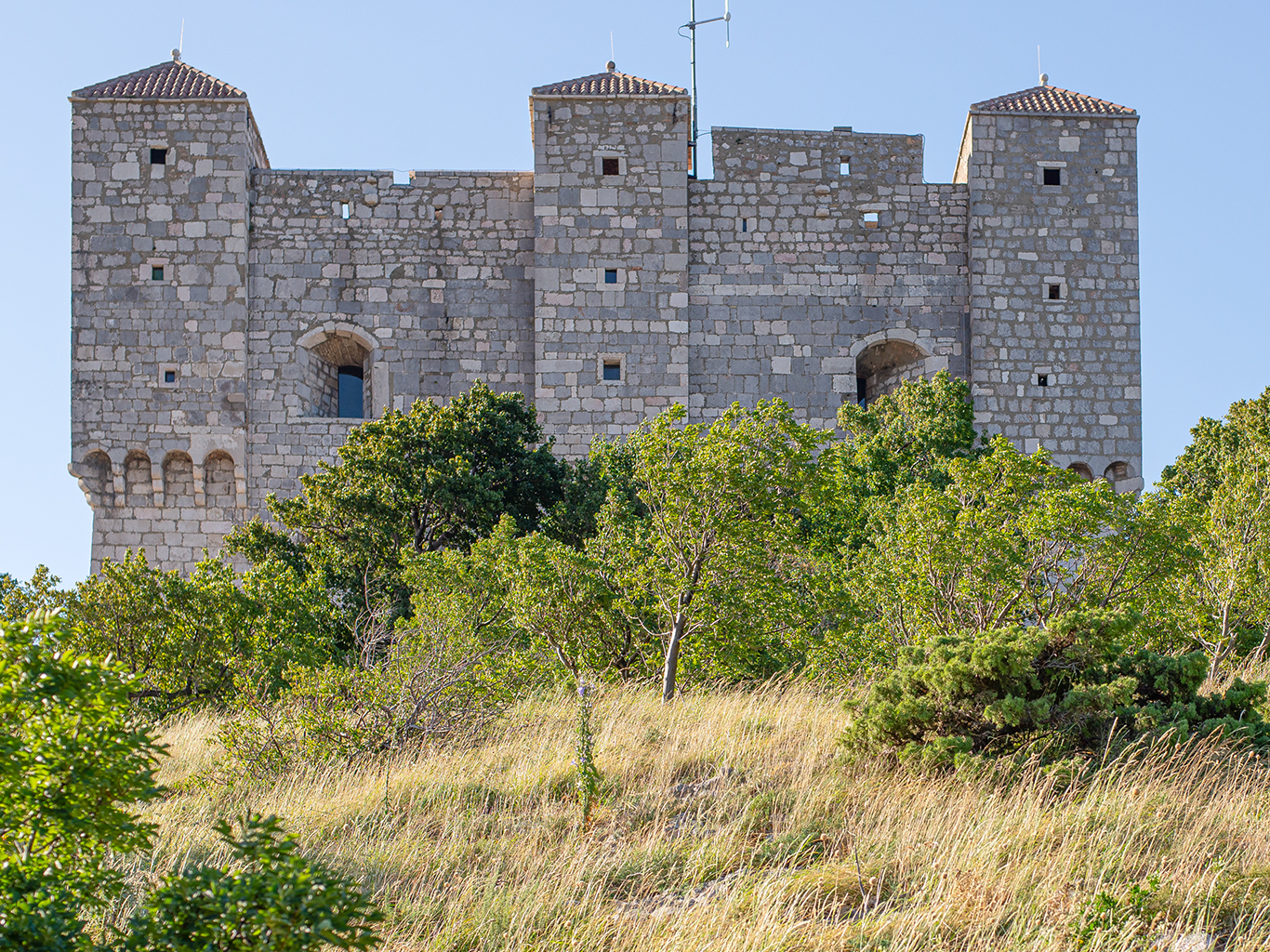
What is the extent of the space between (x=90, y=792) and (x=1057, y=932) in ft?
10.2

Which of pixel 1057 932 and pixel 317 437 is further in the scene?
pixel 317 437

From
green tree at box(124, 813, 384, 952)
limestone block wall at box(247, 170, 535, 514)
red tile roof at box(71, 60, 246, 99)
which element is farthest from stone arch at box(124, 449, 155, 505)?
green tree at box(124, 813, 384, 952)

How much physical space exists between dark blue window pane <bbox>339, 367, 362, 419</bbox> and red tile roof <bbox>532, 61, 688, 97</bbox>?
4.96 meters

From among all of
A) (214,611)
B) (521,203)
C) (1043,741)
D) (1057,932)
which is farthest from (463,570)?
(521,203)

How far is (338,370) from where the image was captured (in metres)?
20.5

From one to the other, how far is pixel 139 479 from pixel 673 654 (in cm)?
1182

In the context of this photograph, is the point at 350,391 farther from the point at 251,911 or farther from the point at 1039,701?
the point at 251,911

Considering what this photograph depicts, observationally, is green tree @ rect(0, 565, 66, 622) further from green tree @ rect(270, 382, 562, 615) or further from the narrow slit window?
the narrow slit window

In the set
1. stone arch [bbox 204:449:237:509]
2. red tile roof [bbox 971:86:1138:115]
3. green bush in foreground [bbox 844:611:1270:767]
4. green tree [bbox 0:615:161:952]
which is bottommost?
green bush in foreground [bbox 844:611:1270:767]

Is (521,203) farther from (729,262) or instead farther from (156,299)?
(156,299)

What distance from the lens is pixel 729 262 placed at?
19.5m

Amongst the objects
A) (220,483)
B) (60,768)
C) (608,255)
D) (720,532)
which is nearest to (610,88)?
(608,255)

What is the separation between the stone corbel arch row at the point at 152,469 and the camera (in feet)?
60.8

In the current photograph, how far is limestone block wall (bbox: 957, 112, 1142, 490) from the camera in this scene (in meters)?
19.1
